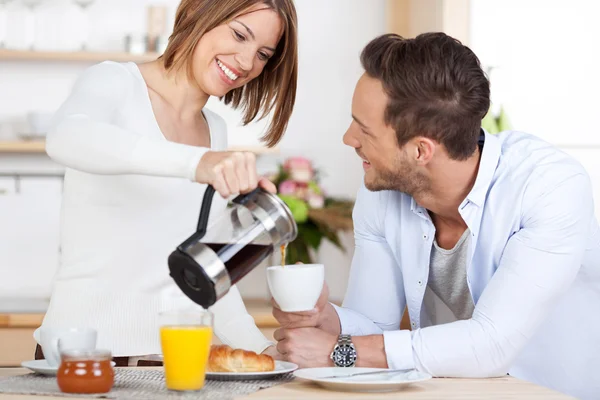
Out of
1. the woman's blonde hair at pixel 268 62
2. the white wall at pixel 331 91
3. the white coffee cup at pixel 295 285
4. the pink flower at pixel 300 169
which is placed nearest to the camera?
the white coffee cup at pixel 295 285

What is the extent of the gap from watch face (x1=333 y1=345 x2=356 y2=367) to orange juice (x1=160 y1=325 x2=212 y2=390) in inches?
14.7

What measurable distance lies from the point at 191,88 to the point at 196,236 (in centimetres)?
Result: 76

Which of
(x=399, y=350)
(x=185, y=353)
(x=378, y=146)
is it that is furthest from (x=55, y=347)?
(x=378, y=146)

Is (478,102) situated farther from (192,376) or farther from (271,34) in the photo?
(192,376)

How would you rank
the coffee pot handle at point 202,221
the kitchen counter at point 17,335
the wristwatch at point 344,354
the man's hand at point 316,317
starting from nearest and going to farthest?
the coffee pot handle at point 202,221, the wristwatch at point 344,354, the man's hand at point 316,317, the kitchen counter at point 17,335

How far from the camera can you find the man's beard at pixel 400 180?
75.0 inches

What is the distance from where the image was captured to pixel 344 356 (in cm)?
160

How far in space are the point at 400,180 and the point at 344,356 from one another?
1.57ft

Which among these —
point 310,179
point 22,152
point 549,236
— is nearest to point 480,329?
point 549,236

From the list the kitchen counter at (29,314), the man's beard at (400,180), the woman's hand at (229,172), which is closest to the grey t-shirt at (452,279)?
the man's beard at (400,180)

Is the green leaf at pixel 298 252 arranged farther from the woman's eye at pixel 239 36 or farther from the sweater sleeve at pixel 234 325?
the woman's eye at pixel 239 36

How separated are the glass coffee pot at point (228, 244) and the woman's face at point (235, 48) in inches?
22.7

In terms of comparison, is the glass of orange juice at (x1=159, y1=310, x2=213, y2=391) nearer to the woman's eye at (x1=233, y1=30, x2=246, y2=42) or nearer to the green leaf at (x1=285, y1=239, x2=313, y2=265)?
the woman's eye at (x1=233, y1=30, x2=246, y2=42)

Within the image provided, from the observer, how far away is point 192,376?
1283mm
